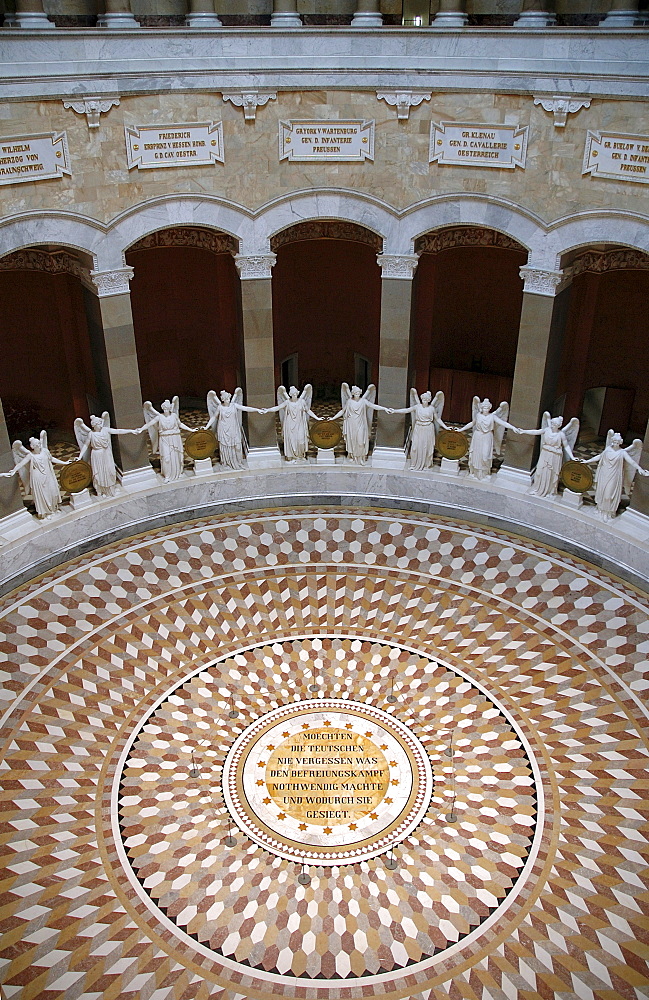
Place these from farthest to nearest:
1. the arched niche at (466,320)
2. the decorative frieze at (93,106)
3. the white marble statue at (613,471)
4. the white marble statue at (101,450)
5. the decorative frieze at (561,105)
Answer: the arched niche at (466,320) < the white marble statue at (101,450) < the white marble statue at (613,471) < the decorative frieze at (93,106) < the decorative frieze at (561,105)

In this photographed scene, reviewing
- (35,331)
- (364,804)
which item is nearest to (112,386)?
(35,331)

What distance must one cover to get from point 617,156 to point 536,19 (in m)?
2.72

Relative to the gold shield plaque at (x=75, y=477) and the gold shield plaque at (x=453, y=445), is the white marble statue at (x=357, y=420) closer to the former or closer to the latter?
the gold shield plaque at (x=453, y=445)

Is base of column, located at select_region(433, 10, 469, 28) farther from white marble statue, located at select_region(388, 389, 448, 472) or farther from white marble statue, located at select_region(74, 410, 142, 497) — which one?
white marble statue, located at select_region(74, 410, 142, 497)

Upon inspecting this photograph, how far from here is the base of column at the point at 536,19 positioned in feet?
40.9

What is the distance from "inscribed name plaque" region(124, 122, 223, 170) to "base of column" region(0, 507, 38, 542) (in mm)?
5462

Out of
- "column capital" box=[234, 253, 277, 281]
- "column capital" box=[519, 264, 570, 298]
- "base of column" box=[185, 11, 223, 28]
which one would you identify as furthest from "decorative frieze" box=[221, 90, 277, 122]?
"column capital" box=[519, 264, 570, 298]

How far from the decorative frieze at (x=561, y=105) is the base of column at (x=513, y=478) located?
527 cm

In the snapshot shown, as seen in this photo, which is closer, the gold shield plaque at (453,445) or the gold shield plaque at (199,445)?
the gold shield plaque at (453,445)

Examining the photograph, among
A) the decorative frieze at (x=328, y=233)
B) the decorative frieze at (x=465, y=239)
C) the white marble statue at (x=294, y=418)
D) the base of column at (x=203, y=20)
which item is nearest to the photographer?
the base of column at (x=203, y=20)

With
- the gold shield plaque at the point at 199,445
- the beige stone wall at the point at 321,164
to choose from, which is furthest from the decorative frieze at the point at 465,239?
the gold shield plaque at the point at 199,445

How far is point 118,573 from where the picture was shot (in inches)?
491

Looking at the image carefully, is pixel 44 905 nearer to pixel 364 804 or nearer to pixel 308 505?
pixel 364 804

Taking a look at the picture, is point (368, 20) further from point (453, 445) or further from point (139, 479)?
point (139, 479)
